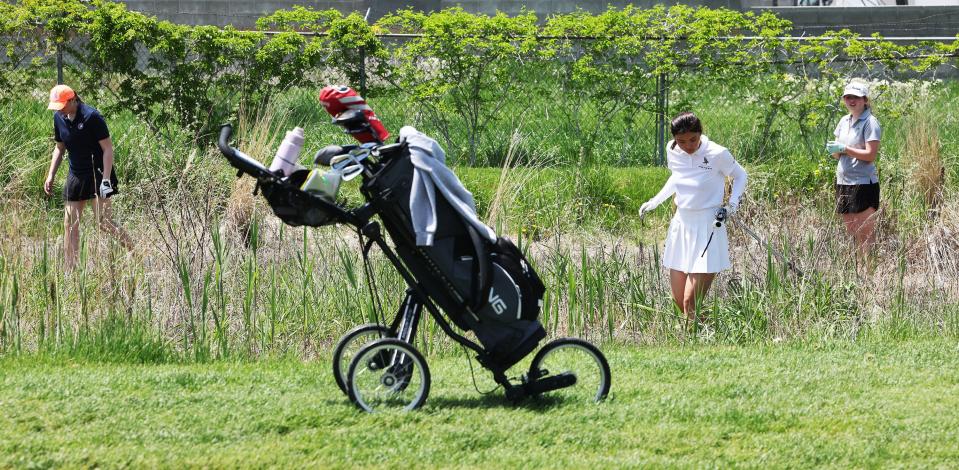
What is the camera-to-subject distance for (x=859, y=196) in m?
9.19

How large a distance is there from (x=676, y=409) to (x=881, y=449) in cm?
91

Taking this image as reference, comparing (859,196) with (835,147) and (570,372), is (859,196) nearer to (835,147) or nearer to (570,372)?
(835,147)

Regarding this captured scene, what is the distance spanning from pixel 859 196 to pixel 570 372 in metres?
4.28

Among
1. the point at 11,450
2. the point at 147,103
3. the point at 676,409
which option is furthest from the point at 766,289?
the point at 147,103

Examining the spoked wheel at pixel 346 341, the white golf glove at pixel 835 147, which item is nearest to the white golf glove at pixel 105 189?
the spoked wheel at pixel 346 341

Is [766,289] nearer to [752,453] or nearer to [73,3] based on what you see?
[752,453]

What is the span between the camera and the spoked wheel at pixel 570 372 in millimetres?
5652

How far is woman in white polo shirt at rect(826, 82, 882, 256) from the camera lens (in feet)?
29.4

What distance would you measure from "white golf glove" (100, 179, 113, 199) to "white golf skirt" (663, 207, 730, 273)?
3.80m

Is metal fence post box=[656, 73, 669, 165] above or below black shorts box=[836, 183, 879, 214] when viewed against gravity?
above

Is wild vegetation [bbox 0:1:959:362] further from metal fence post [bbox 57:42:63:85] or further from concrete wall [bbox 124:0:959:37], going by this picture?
concrete wall [bbox 124:0:959:37]

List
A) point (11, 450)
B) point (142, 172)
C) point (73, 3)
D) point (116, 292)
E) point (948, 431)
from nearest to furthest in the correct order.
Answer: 1. point (11, 450)
2. point (948, 431)
3. point (116, 292)
4. point (142, 172)
5. point (73, 3)

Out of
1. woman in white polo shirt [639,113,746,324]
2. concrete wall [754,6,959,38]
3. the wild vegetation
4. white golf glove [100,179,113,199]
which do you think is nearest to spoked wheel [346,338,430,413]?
the wild vegetation

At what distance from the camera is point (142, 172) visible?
1031cm
